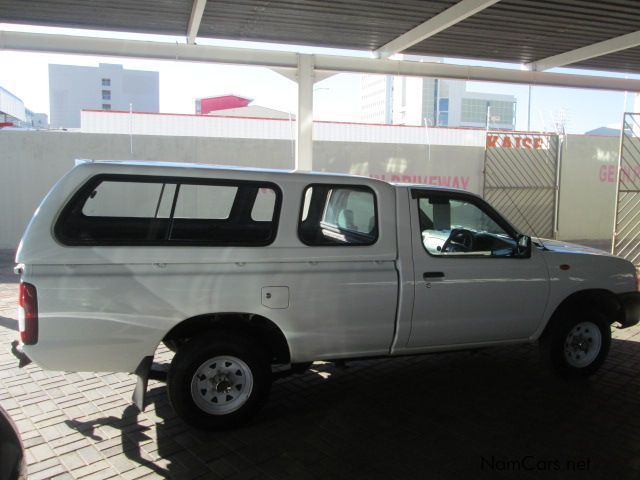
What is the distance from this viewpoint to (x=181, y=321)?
12.5ft

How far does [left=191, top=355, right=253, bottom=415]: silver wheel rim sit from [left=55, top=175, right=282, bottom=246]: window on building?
2.89 ft

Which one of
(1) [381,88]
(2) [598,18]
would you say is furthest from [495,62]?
(1) [381,88]

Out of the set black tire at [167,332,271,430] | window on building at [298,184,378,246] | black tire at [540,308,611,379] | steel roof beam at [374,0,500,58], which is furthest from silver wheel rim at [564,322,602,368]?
steel roof beam at [374,0,500,58]

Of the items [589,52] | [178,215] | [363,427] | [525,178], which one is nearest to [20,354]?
[178,215]

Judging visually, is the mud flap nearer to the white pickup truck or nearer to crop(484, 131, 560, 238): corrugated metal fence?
the white pickup truck

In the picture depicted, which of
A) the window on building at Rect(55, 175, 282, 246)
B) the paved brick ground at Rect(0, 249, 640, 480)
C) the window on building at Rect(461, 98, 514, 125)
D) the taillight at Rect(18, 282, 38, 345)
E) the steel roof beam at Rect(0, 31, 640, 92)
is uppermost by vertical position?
the window on building at Rect(461, 98, 514, 125)

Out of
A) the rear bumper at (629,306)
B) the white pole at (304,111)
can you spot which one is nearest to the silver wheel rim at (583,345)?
the rear bumper at (629,306)

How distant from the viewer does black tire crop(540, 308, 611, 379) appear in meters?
5.02

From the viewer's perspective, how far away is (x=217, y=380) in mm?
4000

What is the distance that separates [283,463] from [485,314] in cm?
209

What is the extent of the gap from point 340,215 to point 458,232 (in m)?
1.06

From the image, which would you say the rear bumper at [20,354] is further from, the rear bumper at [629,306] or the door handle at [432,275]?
the rear bumper at [629,306]

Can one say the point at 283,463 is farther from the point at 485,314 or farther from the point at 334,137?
the point at 334,137

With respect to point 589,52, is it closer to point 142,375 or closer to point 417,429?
point 417,429
